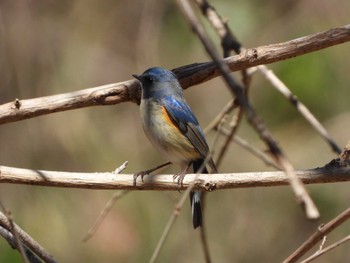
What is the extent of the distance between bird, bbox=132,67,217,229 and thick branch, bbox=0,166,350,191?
1094mm

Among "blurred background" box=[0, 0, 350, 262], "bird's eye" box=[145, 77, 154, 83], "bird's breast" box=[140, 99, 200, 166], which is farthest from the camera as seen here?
"blurred background" box=[0, 0, 350, 262]

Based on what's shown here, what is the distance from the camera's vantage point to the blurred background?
6402mm

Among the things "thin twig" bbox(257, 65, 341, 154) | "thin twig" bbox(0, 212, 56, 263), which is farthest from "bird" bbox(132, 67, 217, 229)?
"thin twig" bbox(0, 212, 56, 263)

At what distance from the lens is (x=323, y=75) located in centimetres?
628

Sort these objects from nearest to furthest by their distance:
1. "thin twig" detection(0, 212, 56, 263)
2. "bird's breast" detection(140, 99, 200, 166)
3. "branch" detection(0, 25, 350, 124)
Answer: "thin twig" detection(0, 212, 56, 263) → "branch" detection(0, 25, 350, 124) → "bird's breast" detection(140, 99, 200, 166)

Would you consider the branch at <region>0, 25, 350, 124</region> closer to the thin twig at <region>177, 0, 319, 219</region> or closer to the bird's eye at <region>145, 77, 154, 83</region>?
the bird's eye at <region>145, 77, 154, 83</region>

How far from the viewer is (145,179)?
12.3 ft

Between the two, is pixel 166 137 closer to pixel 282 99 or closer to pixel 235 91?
pixel 282 99

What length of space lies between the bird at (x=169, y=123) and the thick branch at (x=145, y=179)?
3.59ft

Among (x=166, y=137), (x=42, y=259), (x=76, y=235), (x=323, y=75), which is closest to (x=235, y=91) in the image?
(x=42, y=259)

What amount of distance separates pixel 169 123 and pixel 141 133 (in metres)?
2.46

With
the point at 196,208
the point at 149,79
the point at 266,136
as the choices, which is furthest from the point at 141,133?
the point at 266,136

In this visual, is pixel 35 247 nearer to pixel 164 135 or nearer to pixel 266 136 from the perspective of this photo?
pixel 164 135

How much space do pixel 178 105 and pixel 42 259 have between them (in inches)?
71.5
